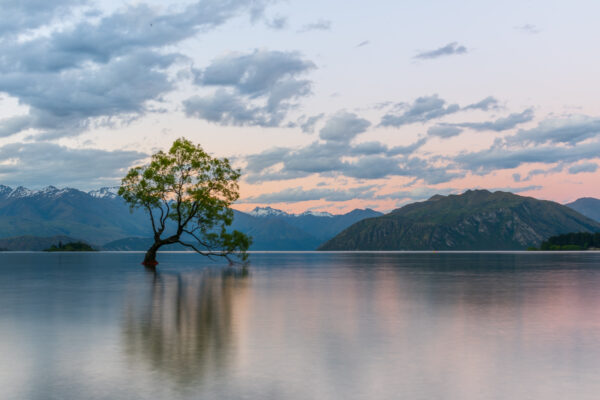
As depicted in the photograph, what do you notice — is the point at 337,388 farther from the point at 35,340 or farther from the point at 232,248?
the point at 232,248

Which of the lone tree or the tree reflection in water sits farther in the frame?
the lone tree

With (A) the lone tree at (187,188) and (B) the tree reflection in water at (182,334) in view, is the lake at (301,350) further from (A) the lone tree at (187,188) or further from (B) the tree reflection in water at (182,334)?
(A) the lone tree at (187,188)

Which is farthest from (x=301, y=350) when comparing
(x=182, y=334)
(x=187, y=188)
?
(x=187, y=188)

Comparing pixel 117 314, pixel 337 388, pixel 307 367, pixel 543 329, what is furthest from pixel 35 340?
pixel 543 329

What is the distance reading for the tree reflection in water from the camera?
16.2m

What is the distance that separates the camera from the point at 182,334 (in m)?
22.2

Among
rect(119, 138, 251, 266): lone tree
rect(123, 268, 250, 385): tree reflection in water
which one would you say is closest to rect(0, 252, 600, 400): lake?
rect(123, 268, 250, 385): tree reflection in water

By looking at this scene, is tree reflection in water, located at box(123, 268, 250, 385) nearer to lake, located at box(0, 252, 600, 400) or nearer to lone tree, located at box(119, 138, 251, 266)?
lake, located at box(0, 252, 600, 400)

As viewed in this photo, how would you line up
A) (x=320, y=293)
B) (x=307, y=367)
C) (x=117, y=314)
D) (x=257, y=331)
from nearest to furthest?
(x=307, y=367)
(x=257, y=331)
(x=117, y=314)
(x=320, y=293)

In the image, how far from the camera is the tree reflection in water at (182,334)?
16234 millimetres

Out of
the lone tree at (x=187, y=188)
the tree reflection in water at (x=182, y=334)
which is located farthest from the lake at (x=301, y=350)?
the lone tree at (x=187, y=188)

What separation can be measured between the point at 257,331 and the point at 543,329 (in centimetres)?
1303

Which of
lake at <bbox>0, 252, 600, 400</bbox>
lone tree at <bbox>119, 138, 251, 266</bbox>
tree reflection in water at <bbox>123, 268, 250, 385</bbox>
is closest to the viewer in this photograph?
lake at <bbox>0, 252, 600, 400</bbox>

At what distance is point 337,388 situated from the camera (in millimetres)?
13719
